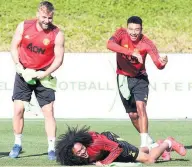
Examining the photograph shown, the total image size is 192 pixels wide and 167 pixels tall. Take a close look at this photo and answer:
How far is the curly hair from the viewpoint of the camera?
9508mm

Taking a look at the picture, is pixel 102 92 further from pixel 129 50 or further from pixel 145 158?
pixel 145 158

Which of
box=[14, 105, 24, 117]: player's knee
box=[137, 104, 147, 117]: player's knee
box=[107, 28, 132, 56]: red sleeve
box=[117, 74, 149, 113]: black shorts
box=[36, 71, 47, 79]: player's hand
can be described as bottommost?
box=[137, 104, 147, 117]: player's knee

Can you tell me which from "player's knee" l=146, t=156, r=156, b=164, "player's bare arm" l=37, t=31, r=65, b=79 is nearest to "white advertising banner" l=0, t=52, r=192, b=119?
"player's bare arm" l=37, t=31, r=65, b=79

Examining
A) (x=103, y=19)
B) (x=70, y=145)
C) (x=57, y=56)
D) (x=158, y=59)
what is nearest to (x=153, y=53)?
(x=158, y=59)

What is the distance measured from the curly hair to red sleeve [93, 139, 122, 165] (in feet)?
0.44

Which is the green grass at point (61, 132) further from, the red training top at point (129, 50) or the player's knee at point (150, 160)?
the red training top at point (129, 50)

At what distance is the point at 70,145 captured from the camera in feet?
31.1

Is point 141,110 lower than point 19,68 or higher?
lower

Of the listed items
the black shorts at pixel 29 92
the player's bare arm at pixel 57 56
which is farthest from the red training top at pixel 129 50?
the black shorts at pixel 29 92

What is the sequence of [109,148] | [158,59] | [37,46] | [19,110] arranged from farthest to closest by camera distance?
[158,59] → [19,110] → [37,46] → [109,148]

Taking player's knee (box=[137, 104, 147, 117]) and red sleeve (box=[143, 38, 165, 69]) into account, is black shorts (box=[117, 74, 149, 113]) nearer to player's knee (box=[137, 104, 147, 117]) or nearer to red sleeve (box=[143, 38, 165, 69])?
player's knee (box=[137, 104, 147, 117])

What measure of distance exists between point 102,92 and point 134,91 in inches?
256

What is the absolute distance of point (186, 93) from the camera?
18.4 m

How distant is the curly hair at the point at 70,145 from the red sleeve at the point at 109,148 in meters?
0.13
